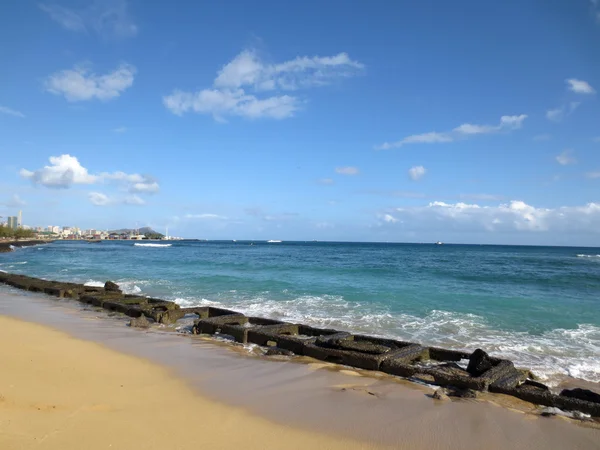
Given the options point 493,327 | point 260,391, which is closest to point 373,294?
point 493,327

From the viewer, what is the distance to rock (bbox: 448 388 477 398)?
19.4 ft

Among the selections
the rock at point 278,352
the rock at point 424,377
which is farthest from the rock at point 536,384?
the rock at point 278,352

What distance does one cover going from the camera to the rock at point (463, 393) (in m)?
5.93

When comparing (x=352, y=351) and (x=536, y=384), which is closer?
(x=536, y=384)

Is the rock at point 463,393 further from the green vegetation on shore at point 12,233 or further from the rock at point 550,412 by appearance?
the green vegetation on shore at point 12,233

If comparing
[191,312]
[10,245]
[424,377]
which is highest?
[424,377]

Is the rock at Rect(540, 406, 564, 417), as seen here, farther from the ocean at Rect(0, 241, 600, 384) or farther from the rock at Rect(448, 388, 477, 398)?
the ocean at Rect(0, 241, 600, 384)

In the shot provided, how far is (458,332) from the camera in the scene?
1121 centimetres

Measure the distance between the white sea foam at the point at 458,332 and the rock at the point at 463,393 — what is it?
86.6 inches

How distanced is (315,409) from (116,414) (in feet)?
8.00

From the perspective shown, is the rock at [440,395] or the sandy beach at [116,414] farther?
the rock at [440,395]

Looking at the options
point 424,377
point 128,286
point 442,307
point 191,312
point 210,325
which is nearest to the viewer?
point 424,377

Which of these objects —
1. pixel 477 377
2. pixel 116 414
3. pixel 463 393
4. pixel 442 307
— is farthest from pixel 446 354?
pixel 442 307

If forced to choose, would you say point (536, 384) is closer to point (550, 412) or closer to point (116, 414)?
point (550, 412)
